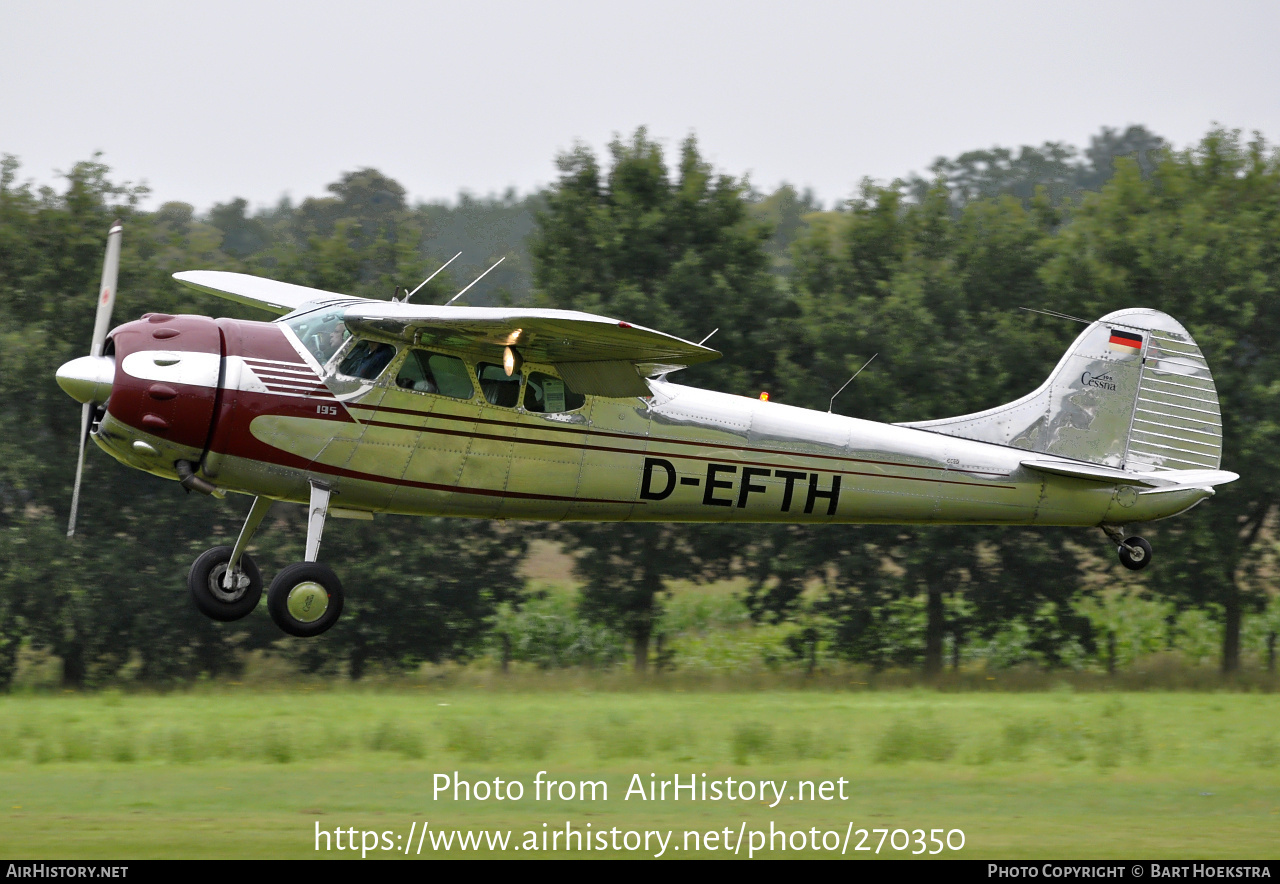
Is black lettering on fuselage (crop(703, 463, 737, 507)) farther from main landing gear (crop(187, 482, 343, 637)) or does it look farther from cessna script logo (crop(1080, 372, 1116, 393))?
cessna script logo (crop(1080, 372, 1116, 393))

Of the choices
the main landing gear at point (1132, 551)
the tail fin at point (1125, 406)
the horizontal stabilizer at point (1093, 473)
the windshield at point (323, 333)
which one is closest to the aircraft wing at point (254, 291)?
the windshield at point (323, 333)

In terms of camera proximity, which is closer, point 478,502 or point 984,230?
point 478,502

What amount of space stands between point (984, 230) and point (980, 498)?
1360cm

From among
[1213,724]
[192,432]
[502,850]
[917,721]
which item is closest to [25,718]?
[192,432]

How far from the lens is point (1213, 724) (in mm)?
15961

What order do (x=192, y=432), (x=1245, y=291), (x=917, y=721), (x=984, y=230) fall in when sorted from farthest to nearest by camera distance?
(x=984, y=230)
(x=1245, y=291)
(x=917, y=721)
(x=192, y=432)

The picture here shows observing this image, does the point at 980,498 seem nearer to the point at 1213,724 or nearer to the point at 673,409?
the point at 673,409

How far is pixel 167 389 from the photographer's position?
1109 centimetres

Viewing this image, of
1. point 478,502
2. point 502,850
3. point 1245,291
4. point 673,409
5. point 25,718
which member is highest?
point 1245,291

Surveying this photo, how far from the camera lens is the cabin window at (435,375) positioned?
11906 mm

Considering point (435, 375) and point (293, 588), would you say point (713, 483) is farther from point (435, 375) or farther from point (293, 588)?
point (293, 588)

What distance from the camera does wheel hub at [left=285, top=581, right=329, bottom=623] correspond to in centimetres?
1166

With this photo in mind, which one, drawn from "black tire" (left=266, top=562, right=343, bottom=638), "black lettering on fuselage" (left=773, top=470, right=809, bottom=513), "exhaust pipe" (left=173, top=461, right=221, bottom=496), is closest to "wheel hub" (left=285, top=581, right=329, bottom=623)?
"black tire" (left=266, top=562, right=343, bottom=638)

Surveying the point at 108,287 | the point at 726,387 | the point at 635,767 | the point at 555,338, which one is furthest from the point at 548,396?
the point at 726,387
